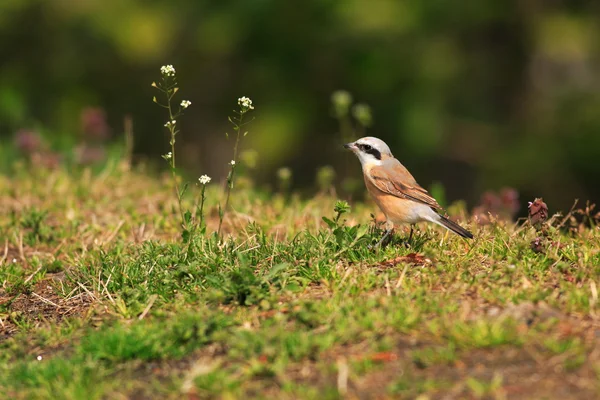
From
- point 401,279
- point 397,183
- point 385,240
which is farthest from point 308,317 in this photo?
point 397,183

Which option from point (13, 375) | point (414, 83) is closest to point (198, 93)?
point (414, 83)

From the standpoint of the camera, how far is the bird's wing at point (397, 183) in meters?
6.97

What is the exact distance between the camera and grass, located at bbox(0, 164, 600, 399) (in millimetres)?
4785

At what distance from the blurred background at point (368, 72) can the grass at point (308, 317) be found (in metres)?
8.40

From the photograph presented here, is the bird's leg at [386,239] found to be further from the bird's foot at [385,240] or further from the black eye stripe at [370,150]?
the black eye stripe at [370,150]

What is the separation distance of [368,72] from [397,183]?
9.10 metres

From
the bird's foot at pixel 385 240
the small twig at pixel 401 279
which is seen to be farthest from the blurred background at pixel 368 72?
the small twig at pixel 401 279

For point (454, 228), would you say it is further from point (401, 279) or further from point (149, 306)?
point (149, 306)

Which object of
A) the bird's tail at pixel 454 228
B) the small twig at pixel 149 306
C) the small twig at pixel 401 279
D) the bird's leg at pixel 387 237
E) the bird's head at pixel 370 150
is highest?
the bird's head at pixel 370 150

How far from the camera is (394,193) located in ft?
23.0

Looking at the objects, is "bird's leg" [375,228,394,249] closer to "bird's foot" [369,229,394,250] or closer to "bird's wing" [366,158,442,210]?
"bird's foot" [369,229,394,250]

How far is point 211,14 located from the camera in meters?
16.5

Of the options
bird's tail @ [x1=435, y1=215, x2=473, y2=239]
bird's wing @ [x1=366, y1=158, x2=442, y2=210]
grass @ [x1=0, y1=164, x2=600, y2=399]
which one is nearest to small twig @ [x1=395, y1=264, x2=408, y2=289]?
grass @ [x1=0, y1=164, x2=600, y2=399]

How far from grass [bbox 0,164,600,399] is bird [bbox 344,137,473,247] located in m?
0.17
